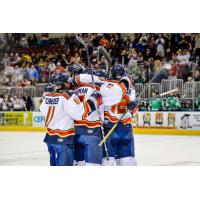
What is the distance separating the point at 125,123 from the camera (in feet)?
21.8

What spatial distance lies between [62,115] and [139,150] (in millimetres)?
1081

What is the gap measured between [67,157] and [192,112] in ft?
7.41

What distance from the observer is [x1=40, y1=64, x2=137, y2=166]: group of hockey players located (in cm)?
623

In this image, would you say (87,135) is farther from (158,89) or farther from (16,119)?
(16,119)

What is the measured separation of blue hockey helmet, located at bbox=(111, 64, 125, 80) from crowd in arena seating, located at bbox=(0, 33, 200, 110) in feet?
0.45

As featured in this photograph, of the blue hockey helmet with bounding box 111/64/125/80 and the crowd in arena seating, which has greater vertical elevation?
the crowd in arena seating

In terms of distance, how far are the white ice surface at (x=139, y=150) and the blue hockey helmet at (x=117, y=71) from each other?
28.3 inches

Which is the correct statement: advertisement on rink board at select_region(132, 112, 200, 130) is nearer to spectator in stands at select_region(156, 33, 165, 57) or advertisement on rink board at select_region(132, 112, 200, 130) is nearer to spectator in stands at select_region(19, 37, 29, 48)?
spectator in stands at select_region(156, 33, 165, 57)

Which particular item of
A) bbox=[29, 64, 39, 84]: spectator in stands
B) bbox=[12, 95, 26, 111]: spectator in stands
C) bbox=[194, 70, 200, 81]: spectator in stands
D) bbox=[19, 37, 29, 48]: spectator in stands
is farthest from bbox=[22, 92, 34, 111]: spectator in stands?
bbox=[194, 70, 200, 81]: spectator in stands

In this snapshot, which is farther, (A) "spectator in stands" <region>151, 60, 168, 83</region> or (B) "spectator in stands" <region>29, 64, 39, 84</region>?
(B) "spectator in stands" <region>29, 64, 39, 84</region>

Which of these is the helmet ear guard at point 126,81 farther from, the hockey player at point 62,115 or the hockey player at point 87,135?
the hockey player at point 62,115

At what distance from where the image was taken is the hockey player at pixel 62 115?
6.18 meters

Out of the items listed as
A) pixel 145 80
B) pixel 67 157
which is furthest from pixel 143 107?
pixel 67 157

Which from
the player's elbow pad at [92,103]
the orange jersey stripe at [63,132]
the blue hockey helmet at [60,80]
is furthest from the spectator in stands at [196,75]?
the orange jersey stripe at [63,132]
